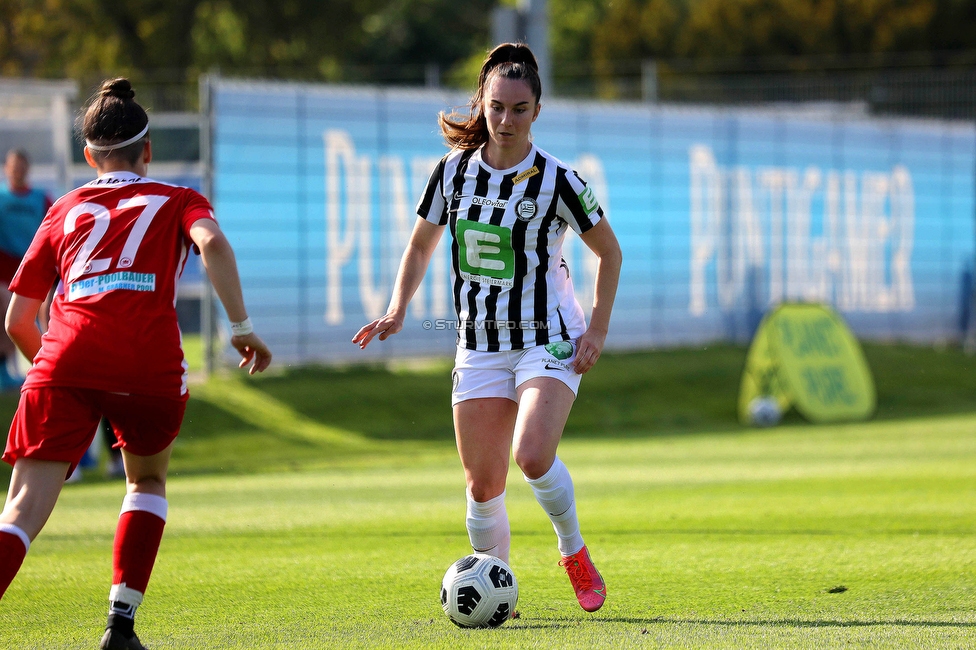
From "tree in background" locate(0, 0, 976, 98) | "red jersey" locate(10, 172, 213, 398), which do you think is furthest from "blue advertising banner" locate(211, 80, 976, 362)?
"tree in background" locate(0, 0, 976, 98)

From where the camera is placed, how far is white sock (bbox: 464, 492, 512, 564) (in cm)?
522

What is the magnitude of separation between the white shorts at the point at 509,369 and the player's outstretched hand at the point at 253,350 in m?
0.96

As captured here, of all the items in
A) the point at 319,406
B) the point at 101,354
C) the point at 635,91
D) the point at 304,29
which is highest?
the point at 304,29

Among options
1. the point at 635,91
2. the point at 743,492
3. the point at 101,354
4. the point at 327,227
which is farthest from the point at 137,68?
the point at 101,354

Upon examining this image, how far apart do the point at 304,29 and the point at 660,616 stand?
36329 millimetres

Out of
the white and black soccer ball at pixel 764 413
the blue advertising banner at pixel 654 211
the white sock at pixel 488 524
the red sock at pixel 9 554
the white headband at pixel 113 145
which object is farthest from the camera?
the white and black soccer ball at pixel 764 413

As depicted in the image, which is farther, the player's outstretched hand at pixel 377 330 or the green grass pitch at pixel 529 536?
the player's outstretched hand at pixel 377 330

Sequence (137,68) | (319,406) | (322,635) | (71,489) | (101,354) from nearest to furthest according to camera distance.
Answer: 1. (101,354)
2. (322,635)
3. (71,489)
4. (319,406)
5. (137,68)

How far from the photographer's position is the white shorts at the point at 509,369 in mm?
5117

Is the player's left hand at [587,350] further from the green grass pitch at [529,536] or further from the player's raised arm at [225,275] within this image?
the player's raised arm at [225,275]

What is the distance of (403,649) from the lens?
14.8ft

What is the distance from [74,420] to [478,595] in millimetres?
1695

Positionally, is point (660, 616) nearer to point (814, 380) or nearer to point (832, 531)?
point (832, 531)

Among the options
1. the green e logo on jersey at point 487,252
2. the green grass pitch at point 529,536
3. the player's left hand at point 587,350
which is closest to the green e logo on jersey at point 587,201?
the green e logo on jersey at point 487,252
